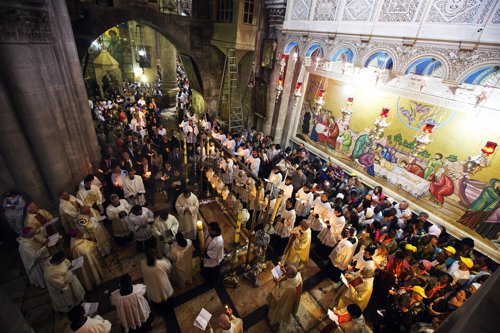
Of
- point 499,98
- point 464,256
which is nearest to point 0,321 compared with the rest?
point 464,256

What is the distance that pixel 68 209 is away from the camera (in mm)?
6199

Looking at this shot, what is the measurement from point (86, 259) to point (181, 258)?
6.73 feet

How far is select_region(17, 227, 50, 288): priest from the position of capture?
496 centimetres

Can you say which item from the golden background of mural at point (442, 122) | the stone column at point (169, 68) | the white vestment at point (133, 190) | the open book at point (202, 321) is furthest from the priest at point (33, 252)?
the stone column at point (169, 68)

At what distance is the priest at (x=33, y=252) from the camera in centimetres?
496

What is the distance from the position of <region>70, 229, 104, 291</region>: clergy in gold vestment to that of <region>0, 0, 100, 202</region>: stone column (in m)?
2.74

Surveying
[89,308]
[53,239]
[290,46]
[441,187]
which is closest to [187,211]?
[53,239]

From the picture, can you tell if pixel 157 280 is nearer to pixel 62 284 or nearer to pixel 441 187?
pixel 62 284

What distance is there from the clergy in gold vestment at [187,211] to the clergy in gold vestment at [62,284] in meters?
2.59

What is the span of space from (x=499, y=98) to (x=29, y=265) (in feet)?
38.0

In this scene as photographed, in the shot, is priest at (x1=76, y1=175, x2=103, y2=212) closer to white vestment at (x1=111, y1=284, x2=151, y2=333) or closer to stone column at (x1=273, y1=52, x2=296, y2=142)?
white vestment at (x1=111, y1=284, x2=151, y2=333)

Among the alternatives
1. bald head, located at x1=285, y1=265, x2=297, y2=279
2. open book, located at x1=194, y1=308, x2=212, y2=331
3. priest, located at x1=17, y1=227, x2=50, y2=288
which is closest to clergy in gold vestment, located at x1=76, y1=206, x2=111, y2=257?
priest, located at x1=17, y1=227, x2=50, y2=288

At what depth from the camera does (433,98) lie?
723 cm

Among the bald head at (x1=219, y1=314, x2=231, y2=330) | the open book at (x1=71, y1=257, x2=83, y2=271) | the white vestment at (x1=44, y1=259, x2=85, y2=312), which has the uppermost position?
the bald head at (x1=219, y1=314, x2=231, y2=330)
